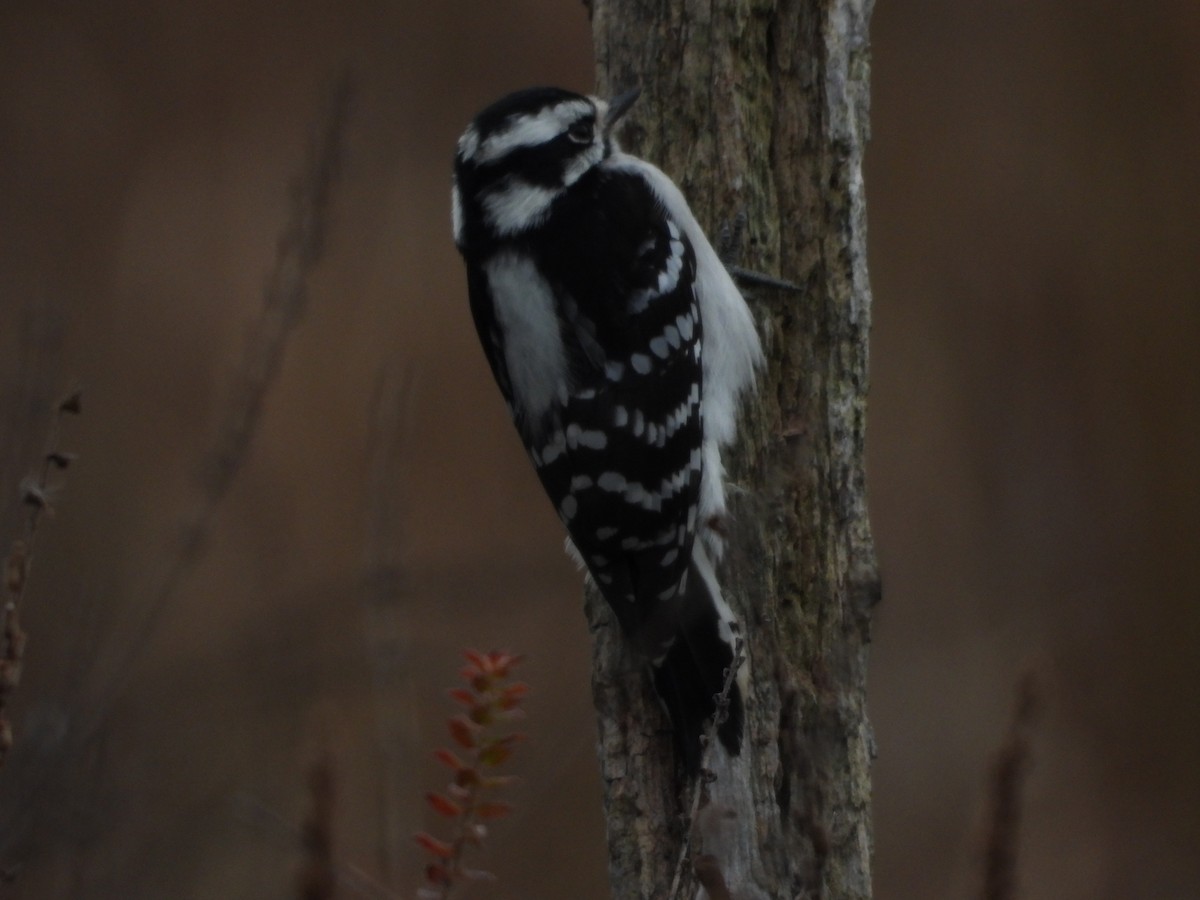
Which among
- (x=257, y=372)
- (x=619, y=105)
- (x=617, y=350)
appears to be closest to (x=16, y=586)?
(x=257, y=372)

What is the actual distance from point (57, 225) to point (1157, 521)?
533 cm

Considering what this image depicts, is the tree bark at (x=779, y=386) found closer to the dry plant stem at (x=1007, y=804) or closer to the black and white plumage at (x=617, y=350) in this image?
the black and white plumage at (x=617, y=350)

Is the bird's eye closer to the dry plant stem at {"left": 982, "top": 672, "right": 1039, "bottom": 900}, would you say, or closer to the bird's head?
the bird's head

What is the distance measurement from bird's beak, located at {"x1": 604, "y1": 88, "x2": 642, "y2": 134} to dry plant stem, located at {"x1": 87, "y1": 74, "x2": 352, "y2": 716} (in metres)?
0.86

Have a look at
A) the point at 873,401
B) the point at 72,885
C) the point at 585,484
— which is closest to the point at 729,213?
the point at 585,484

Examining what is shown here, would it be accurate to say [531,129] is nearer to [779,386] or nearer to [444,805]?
[779,386]

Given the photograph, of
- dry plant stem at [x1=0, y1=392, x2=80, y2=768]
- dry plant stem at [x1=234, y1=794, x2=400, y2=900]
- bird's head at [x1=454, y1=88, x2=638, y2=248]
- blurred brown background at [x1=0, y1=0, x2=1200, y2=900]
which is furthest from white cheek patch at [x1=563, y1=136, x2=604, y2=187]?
blurred brown background at [x1=0, y1=0, x2=1200, y2=900]

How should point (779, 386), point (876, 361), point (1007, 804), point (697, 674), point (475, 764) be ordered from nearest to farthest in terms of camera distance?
point (1007, 804)
point (475, 764)
point (697, 674)
point (779, 386)
point (876, 361)

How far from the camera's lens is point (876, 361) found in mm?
6871

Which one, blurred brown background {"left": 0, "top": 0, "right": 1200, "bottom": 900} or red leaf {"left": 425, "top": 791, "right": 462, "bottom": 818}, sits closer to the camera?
red leaf {"left": 425, "top": 791, "right": 462, "bottom": 818}

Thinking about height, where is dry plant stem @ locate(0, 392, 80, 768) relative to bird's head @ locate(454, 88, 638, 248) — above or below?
below

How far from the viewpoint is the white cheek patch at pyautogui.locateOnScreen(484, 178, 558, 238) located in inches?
140

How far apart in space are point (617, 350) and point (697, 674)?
77cm

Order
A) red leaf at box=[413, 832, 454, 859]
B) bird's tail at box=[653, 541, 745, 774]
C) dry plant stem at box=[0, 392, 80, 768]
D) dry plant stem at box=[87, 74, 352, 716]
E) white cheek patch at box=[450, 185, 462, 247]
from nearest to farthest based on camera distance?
dry plant stem at box=[0, 392, 80, 768], red leaf at box=[413, 832, 454, 859], dry plant stem at box=[87, 74, 352, 716], bird's tail at box=[653, 541, 745, 774], white cheek patch at box=[450, 185, 462, 247]
